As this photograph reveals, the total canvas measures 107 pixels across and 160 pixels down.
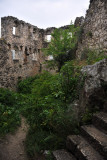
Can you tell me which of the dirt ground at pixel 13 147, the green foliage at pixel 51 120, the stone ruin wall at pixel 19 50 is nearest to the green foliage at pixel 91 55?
the green foliage at pixel 51 120

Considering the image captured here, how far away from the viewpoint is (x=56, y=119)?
3951 mm

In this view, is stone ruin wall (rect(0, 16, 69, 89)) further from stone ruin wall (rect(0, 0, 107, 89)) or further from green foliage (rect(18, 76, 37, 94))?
green foliage (rect(18, 76, 37, 94))

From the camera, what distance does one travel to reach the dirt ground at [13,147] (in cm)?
409

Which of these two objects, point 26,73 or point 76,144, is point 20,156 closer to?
point 76,144

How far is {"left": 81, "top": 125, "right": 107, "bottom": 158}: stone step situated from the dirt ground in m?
2.07

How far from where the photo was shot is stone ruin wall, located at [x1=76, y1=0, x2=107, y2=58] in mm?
6871

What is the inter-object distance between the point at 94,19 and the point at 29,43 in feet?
36.2

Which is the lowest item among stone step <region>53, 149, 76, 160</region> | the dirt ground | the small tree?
the dirt ground

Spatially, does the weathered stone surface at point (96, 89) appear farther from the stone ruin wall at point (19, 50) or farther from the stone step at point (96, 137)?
the stone ruin wall at point (19, 50)

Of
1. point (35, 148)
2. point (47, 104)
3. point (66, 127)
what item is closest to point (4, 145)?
point (35, 148)

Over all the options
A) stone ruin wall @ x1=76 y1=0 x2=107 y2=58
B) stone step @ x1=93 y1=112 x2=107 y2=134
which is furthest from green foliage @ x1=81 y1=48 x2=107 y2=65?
stone step @ x1=93 y1=112 x2=107 y2=134

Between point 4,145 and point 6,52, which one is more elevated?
point 6,52

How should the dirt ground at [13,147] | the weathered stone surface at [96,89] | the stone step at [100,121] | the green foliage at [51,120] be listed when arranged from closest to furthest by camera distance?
1. the stone step at [100,121]
2. the green foliage at [51,120]
3. the weathered stone surface at [96,89]
4. the dirt ground at [13,147]

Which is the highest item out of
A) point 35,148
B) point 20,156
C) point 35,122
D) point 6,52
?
point 6,52
